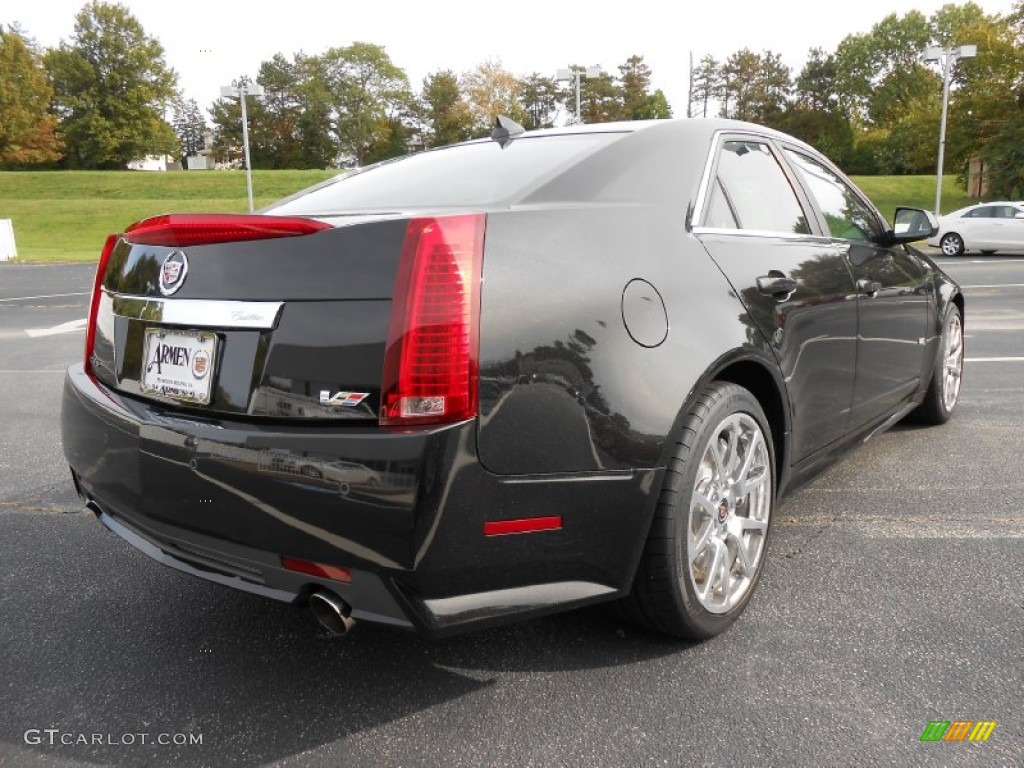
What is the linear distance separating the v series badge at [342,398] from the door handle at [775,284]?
137 centimetres

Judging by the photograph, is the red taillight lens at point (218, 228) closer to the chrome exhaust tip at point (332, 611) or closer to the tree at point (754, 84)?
the chrome exhaust tip at point (332, 611)

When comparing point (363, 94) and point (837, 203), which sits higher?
point (363, 94)

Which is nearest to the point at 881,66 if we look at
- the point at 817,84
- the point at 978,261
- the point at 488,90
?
the point at 817,84

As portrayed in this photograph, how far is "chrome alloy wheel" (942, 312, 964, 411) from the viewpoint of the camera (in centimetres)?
468

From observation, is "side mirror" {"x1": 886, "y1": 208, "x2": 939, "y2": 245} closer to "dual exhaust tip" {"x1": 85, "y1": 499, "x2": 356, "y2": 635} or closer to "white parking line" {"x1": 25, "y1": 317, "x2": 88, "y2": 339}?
"dual exhaust tip" {"x1": 85, "y1": 499, "x2": 356, "y2": 635}

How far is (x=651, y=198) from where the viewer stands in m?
2.44

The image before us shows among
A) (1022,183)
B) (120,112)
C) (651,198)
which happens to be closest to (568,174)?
(651,198)

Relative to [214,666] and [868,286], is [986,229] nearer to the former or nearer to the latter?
[868,286]

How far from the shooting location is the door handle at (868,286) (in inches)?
131

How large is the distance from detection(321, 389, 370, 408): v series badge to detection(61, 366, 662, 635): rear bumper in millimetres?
55

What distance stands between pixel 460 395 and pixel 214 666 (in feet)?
3.83

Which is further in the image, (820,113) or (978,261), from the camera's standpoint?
(820,113)

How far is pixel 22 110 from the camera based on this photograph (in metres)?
62.2

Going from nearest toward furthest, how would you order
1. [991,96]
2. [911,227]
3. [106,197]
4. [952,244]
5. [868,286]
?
[868,286], [911,227], [952,244], [991,96], [106,197]
